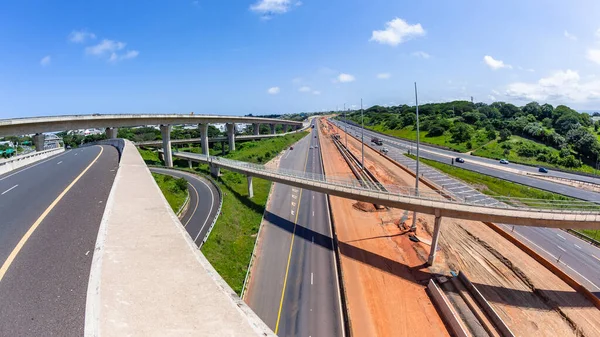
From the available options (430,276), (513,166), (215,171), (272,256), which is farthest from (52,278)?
(513,166)

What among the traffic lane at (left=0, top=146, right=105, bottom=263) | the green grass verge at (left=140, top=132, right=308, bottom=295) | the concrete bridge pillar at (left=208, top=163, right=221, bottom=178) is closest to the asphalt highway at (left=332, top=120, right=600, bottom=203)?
the green grass verge at (left=140, top=132, right=308, bottom=295)

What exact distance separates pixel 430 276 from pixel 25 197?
27.9 m

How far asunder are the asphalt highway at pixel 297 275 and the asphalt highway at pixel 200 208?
5.92m

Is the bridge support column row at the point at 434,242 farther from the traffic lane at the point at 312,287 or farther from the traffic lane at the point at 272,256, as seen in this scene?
the traffic lane at the point at 272,256

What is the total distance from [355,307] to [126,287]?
18.1 metres

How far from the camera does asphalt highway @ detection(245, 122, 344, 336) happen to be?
1858 centimetres

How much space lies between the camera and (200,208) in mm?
31453

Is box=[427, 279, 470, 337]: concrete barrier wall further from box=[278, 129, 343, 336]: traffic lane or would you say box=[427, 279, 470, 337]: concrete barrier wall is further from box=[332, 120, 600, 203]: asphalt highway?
box=[332, 120, 600, 203]: asphalt highway

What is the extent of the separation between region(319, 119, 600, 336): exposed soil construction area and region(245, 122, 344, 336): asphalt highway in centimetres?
161

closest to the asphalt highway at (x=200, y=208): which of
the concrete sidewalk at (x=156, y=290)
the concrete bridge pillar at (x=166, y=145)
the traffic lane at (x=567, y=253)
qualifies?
the concrete bridge pillar at (x=166, y=145)

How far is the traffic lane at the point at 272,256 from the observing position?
65.4ft

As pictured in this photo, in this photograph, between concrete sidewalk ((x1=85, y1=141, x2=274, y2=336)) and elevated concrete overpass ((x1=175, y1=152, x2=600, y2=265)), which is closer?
concrete sidewalk ((x1=85, y1=141, x2=274, y2=336))

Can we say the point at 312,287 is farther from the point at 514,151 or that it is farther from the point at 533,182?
the point at 514,151

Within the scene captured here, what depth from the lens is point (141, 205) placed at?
10484 mm
